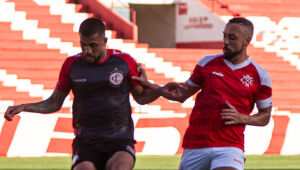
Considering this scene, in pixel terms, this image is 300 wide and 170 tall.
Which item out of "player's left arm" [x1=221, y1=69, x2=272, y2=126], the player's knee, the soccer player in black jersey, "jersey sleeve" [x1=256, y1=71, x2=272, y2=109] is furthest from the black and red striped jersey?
"jersey sleeve" [x1=256, y1=71, x2=272, y2=109]

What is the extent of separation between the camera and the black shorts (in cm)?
582

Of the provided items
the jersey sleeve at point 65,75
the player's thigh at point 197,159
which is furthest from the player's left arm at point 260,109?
the jersey sleeve at point 65,75

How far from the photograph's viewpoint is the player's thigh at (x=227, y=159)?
5840 millimetres

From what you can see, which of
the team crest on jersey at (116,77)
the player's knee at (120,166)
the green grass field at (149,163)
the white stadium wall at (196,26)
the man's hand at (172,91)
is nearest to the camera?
the player's knee at (120,166)

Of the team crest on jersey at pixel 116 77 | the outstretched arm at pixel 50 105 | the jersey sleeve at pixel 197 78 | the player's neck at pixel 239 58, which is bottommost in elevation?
the outstretched arm at pixel 50 105

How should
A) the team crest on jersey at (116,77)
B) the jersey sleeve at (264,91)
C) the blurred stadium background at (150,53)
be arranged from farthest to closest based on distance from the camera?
1. the blurred stadium background at (150,53)
2. the jersey sleeve at (264,91)
3. the team crest on jersey at (116,77)

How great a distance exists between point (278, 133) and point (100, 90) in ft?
30.5

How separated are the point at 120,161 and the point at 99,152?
29cm

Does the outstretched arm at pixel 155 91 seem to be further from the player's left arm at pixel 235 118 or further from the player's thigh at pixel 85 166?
the player's thigh at pixel 85 166

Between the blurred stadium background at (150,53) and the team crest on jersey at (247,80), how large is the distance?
8.00 meters

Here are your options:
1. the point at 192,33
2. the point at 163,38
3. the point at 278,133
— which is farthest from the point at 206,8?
the point at 278,133

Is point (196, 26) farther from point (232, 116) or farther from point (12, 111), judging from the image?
point (232, 116)

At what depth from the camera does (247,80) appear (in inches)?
237

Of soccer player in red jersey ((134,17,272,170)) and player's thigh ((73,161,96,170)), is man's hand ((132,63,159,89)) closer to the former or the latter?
soccer player in red jersey ((134,17,272,170))
